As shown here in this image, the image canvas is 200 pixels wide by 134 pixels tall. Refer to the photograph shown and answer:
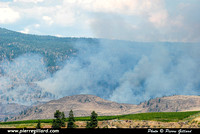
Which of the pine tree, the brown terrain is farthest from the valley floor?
the brown terrain

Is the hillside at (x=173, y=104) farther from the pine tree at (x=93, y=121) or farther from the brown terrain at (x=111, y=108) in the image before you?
the pine tree at (x=93, y=121)

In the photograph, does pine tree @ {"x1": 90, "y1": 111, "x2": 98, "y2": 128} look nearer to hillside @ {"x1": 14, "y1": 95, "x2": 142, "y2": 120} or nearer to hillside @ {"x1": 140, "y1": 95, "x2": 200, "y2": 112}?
hillside @ {"x1": 14, "y1": 95, "x2": 142, "y2": 120}

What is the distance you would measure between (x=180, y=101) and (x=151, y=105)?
17.1 metres

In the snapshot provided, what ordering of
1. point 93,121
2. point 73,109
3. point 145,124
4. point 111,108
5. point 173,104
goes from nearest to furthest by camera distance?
point 93,121, point 145,124, point 173,104, point 73,109, point 111,108

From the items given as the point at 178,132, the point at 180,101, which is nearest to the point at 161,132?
the point at 178,132

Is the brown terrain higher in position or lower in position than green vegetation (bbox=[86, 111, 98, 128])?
higher

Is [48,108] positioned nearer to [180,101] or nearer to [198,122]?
[180,101]

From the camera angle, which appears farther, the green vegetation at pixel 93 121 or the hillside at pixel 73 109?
the hillside at pixel 73 109

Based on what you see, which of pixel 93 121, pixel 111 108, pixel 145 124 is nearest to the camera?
pixel 93 121

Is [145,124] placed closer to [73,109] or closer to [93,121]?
[93,121]

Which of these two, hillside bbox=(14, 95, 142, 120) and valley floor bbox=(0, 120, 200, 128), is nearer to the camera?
valley floor bbox=(0, 120, 200, 128)

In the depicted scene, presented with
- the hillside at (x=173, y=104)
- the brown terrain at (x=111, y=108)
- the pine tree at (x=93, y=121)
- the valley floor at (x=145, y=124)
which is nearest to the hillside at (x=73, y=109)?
the brown terrain at (x=111, y=108)

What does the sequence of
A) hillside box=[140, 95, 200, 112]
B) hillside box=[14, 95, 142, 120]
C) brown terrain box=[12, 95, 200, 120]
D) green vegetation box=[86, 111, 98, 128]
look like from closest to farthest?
1. green vegetation box=[86, 111, 98, 128]
2. hillside box=[140, 95, 200, 112]
3. brown terrain box=[12, 95, 200, 120]
4. hillside box=[14, 95, 142, 120]

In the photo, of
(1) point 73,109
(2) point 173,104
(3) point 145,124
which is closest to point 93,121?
(3) point 145,124
